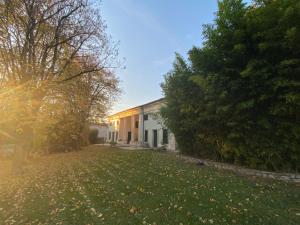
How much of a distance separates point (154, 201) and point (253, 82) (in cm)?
577

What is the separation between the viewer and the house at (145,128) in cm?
2055

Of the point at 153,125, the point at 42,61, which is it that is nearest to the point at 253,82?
the point at 42,61

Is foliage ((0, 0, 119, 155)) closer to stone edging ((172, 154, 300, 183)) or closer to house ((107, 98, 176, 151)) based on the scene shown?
house ((107, 98, 176, 151))

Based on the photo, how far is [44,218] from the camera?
15.6ft

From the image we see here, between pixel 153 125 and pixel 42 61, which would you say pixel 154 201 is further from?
pixel 153 125

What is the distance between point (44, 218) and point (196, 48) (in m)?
9.09

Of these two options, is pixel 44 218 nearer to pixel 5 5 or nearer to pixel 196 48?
pixel 196 48

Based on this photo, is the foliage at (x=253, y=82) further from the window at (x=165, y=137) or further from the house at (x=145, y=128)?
the window at (x=165, y=137)

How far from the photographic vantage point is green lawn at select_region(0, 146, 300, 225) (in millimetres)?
4352

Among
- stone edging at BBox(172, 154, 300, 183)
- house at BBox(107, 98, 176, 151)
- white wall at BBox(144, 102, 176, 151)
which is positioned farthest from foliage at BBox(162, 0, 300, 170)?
white wall at BBox(144, 102, 176, 151)

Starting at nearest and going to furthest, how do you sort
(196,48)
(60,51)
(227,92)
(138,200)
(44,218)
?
(44,218) → (138,200) → (227,92) → (196,48) → (60,51)

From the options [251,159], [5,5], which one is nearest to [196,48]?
[251,159]

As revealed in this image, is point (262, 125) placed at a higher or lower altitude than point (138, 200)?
higher

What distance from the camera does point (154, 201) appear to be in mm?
5254
